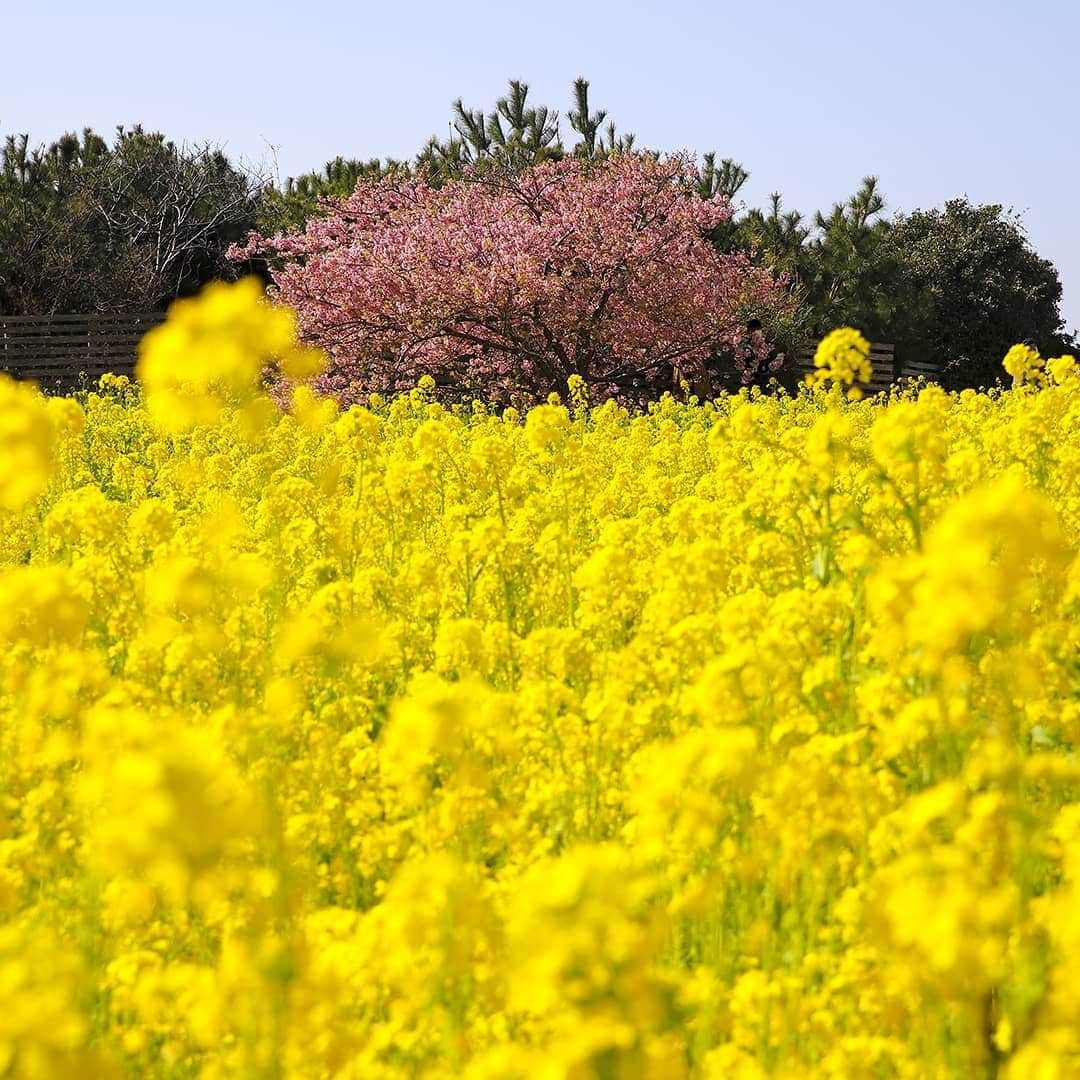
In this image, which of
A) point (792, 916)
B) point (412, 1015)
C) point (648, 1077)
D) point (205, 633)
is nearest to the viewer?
point (648, 1077)

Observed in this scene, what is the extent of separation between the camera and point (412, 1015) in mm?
2533

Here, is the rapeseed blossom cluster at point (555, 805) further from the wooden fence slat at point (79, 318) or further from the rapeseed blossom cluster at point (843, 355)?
the wooden fence slat at point (79, 318)

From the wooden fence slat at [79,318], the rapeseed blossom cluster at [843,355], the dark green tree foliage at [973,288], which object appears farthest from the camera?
the dark green tree foliage at [973,288]

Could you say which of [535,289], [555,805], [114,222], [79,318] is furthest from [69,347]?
[555,805]

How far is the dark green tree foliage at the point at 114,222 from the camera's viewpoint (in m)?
26.2

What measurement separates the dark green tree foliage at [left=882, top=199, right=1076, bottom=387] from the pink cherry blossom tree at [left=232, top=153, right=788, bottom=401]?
10601 mm

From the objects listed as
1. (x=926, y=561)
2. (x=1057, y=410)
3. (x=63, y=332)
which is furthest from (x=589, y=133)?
(x=926, y=561)

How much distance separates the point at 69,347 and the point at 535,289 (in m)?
9.04

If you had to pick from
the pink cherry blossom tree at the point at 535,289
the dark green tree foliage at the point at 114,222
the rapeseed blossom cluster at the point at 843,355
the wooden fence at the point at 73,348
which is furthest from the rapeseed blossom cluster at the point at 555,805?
the dark green tree foliage at the point at 114,222

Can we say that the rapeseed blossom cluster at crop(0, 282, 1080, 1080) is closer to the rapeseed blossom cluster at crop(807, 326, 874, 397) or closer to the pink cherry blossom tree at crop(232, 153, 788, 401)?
the rapeseed blossom cluster at crop(807, 326, 874, 397)

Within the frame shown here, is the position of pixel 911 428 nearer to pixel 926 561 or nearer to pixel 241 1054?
pixel 926 561

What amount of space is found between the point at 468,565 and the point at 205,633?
1.59 m

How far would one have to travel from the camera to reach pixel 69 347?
896 inches

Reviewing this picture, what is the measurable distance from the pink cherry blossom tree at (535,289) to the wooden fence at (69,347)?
5.23 m
